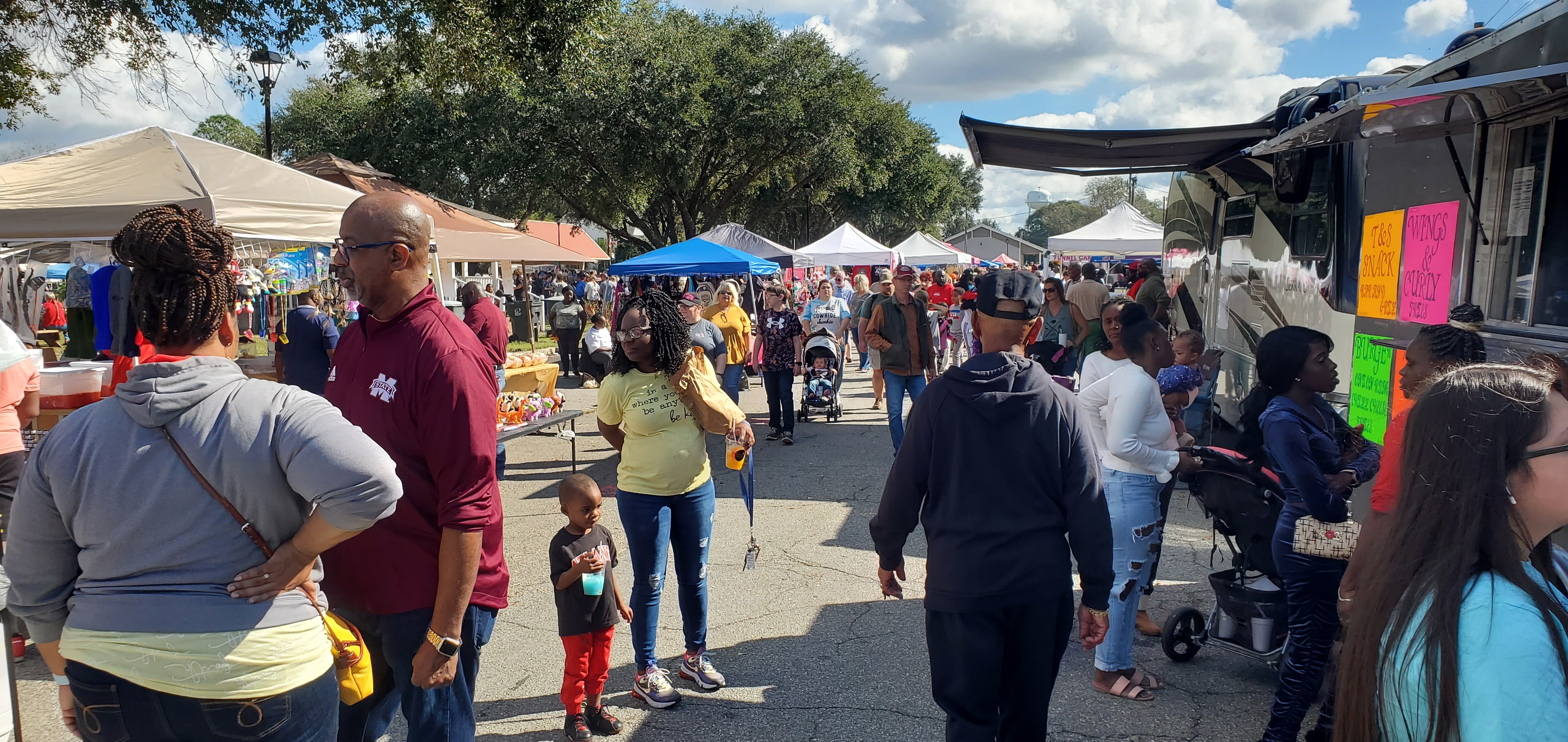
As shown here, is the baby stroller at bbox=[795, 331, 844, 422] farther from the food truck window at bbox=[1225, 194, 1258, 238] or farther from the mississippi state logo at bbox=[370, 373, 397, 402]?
the mississippi state logo at bbox=[370, 373, 397, 402]

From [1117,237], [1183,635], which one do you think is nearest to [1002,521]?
[1183,635]

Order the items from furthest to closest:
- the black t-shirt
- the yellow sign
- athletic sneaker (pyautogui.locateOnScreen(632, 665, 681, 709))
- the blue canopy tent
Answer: the blue canopy tent → the yellow sign → athletic sneaker (pyautogui.locateOnScreen(632, 665, 681, 709)) → the black t-shirt

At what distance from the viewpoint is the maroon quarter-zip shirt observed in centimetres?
232

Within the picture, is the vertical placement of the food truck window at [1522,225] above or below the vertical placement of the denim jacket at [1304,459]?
above

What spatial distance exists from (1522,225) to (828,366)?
8115 millimetres

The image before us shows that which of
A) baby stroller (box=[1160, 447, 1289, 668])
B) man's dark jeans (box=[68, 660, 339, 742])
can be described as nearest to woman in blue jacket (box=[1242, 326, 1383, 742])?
baby stroller (box=[1160, 447, 1289, 668])

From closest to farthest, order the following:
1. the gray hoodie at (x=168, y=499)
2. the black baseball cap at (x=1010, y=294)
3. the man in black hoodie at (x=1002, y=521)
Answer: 1. the gray hoodie at (x=168, y=499)
2. the man in black hoodie at (x=1002, y=521)
3. the black baseball cap at (x=1010, y=294)

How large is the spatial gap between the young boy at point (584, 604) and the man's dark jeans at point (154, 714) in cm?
181

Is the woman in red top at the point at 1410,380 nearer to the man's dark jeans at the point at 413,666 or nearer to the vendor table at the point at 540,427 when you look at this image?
the man's dark jeans at the point at 413,666

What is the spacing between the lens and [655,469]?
3973 mm

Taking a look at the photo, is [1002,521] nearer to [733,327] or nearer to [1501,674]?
[1501,674]

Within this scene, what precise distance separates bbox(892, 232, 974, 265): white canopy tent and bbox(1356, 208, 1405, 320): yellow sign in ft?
62.5

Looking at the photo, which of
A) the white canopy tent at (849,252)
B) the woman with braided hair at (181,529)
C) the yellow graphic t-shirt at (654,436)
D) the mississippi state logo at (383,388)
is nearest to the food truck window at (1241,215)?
the yellow graphic t-shirt at (654,436)

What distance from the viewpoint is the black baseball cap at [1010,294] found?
2982 mm
